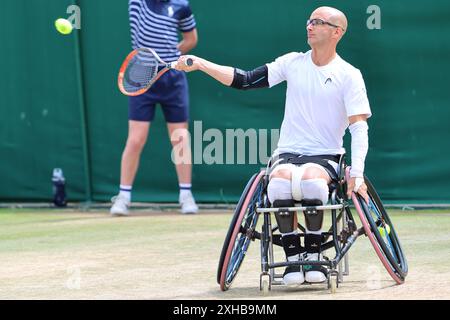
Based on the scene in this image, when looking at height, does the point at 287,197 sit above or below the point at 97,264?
above

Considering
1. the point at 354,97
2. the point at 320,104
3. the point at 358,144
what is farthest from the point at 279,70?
the point at 358,144

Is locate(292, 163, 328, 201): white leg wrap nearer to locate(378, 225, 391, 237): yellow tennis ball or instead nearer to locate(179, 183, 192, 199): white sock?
locate(378, 225, 391, 237): yellow tennis ball

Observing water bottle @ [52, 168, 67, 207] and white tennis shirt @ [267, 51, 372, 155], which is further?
water bottle @ [52, 168, 67, 207]

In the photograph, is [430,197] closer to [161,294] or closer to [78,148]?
[78,148]

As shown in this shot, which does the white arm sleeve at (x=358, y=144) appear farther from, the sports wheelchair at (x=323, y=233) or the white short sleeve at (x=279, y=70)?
the white short sleeve at (x=279, y=70)

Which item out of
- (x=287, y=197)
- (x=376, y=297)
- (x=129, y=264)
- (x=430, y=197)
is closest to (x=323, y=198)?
(x=287, y=197)

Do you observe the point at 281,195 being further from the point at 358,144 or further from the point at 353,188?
the point at 358,144

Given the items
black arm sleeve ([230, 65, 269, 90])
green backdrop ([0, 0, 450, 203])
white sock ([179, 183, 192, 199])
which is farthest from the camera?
white sock ([179, 183, 192, 199])

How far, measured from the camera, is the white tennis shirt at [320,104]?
19.3 ft

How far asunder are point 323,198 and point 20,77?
554 centimetres

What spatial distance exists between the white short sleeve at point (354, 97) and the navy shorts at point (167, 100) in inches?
154

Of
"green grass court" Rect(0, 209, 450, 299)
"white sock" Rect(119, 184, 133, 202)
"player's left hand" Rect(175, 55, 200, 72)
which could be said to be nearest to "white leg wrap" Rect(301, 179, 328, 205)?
"green grass court" Rect(0, 209, 450, 299)

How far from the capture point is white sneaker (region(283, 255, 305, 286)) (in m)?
5.80
